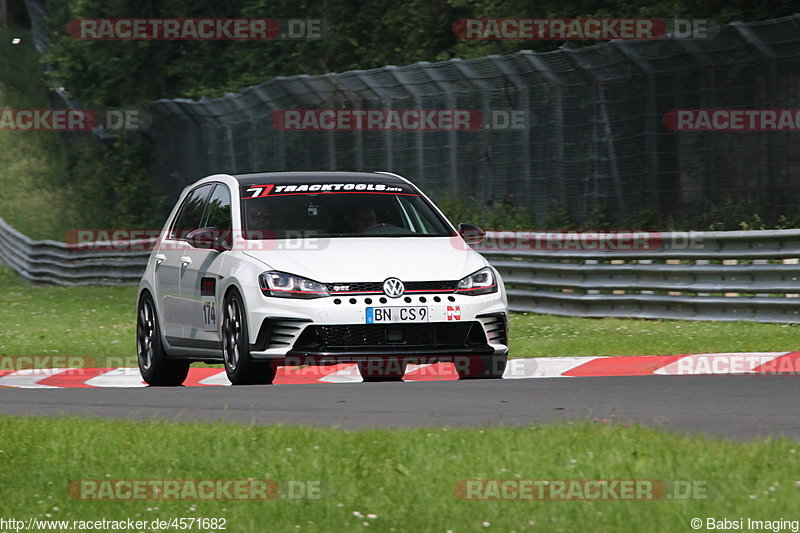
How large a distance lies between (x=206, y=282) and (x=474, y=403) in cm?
302

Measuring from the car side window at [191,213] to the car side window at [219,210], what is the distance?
0.49 ft

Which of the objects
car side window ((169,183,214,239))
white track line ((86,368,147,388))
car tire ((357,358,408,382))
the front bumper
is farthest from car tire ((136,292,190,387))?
the front bumper

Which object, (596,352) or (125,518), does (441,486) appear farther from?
(596,352)

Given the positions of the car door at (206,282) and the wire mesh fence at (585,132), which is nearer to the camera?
the car door at (206,282)

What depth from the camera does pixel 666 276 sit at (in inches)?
683

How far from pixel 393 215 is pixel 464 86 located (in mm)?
11960

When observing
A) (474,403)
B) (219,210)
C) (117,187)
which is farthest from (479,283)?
(117,187)

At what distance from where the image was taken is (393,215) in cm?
1200

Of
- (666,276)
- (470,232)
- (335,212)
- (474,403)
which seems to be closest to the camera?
(474,403)

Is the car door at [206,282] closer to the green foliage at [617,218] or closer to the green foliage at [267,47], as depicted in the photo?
the green foliage at [617,218]

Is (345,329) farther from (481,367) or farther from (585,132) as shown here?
(585,132)

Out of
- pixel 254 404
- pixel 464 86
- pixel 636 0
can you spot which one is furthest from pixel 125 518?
pixel 636 0

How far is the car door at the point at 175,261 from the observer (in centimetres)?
1228

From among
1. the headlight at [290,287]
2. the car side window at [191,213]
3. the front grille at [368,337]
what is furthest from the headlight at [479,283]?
the car side window at [191,213]
